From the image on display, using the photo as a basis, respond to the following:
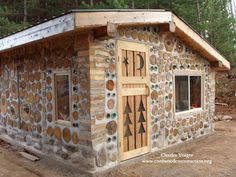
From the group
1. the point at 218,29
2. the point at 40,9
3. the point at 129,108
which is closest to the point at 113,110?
the point at 129,108

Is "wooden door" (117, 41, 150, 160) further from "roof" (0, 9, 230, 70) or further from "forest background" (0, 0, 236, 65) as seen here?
"forest background" (0, 0, 236, 65)

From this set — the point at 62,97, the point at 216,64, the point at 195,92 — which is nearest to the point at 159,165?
the point at 62,97

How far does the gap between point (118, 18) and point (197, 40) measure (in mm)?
2936

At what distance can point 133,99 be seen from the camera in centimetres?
516

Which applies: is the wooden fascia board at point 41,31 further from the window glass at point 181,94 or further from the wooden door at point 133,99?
the window glass at point 181,94

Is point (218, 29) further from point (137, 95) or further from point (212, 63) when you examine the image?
point (137, 95)

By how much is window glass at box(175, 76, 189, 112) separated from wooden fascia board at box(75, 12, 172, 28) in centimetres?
183

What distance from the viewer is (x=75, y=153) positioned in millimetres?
4594

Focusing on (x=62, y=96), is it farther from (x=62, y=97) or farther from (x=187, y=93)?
(x=187, y=93)

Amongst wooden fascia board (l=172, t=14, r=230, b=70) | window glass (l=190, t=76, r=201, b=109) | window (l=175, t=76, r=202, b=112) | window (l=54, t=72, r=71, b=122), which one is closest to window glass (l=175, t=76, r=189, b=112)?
window (l=175, t=76, r=202, b=112)

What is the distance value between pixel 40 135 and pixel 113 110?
1.92 meters

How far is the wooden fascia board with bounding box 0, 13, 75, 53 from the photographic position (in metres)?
3.79

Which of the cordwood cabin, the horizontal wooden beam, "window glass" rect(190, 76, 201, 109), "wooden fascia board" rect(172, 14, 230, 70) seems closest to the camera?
the cordwood cabin

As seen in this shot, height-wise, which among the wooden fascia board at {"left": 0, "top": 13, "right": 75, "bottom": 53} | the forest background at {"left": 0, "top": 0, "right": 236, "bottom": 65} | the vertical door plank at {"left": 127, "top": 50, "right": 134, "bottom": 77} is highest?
the forest background at {"left": 0, "top": 0, "right": 236, "bottom": 65}
